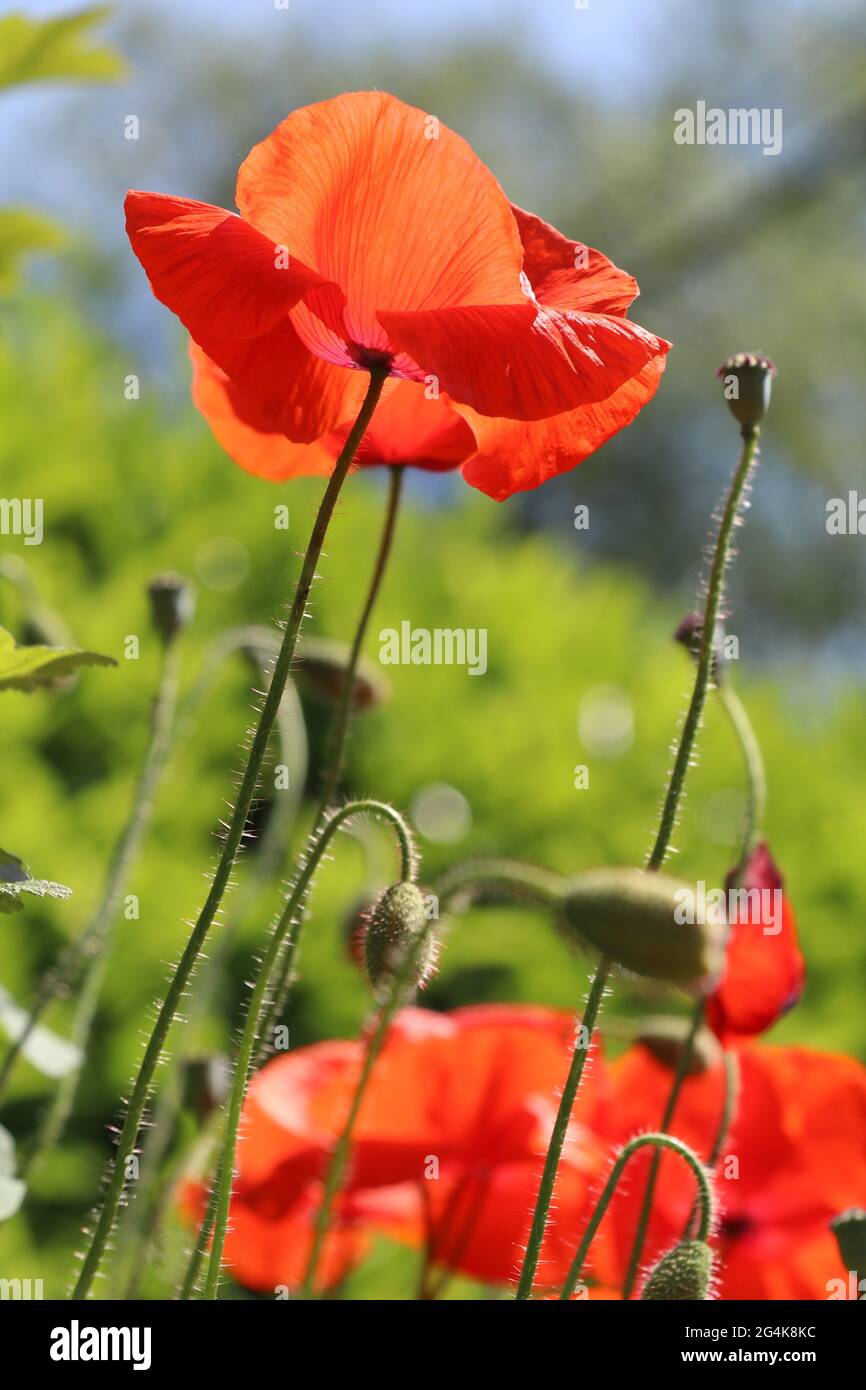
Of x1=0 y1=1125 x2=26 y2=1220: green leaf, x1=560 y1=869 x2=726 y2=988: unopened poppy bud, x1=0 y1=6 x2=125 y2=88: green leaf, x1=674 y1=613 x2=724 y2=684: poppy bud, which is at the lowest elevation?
x1=0 y1=1125 x2=26 y2=1220: green leaf

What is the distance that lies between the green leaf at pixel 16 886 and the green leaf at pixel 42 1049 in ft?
0.63

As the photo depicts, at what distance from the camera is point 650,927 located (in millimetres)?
335

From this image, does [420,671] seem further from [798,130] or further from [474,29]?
[474,29]

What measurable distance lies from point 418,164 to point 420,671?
1573 millimetres

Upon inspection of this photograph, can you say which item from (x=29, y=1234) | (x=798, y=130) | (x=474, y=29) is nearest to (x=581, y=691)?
(x=29, y=1234)

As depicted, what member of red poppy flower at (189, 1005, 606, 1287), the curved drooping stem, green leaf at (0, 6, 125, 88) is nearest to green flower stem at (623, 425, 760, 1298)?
the curved drooping stem

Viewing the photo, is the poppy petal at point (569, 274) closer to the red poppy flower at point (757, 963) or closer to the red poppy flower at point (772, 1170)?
the red poppy flower at point (757, 963)

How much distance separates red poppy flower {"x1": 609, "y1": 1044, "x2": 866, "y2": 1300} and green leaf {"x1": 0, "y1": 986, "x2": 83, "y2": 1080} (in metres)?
0.23

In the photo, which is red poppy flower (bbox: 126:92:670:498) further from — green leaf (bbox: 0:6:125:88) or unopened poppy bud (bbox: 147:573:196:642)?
green leaf (bbox: 0:6:125:88)

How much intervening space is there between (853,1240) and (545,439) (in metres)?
0.27

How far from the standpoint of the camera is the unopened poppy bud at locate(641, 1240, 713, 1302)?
41 cm

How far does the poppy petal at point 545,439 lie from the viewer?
0.46 metres

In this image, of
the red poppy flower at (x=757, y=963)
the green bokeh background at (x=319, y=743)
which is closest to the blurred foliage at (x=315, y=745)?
the green bokeh background at (x=319, y=743)
